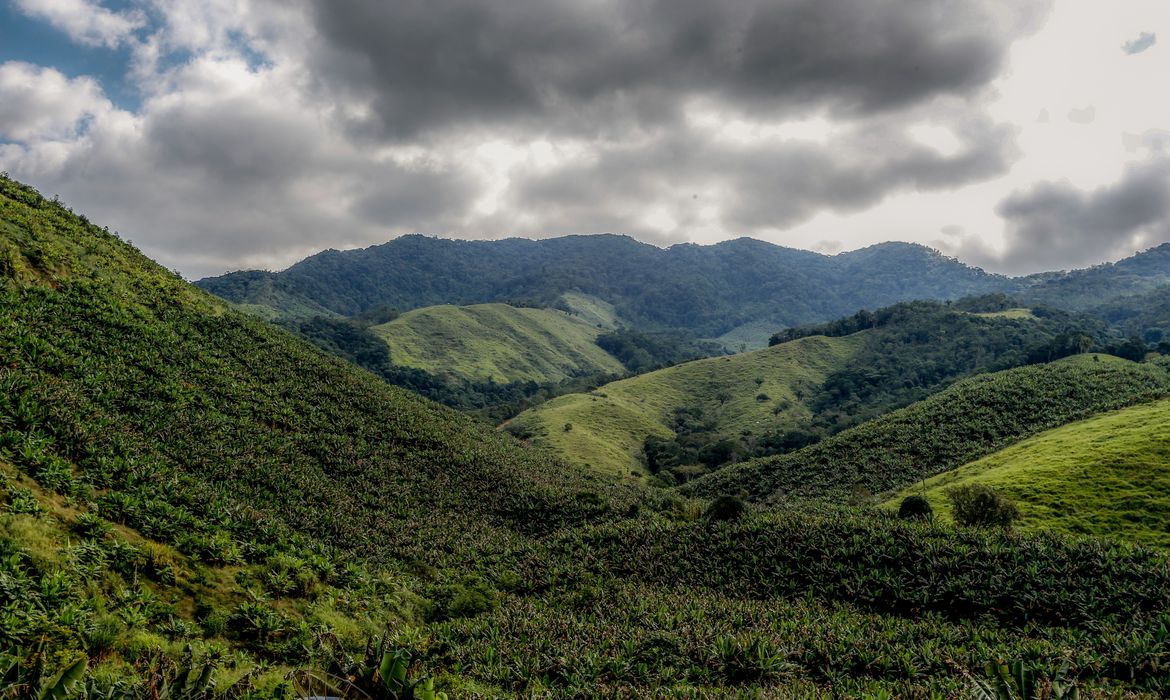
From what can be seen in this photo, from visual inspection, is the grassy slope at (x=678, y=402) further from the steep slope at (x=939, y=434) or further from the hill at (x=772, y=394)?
the steep slope at (x=939, y=434)

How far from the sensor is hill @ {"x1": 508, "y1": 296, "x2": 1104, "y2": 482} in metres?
116

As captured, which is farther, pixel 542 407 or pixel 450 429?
pixel 542 407

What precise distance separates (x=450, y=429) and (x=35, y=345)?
39.0 metres

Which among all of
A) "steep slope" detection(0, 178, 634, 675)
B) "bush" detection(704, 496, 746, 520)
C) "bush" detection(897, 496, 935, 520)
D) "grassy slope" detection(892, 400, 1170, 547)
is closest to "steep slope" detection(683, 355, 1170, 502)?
"grassy slope" detection(892, 400, 1170, 547)

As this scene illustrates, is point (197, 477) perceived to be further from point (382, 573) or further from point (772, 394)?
point (772, 394)

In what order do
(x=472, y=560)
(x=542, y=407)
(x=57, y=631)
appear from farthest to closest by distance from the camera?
(x=542, y=407), (x=472, y=560), (x=57, y=631)

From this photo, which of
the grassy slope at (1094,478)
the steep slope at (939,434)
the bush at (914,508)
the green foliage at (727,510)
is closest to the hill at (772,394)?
the steep slope at (939,434)

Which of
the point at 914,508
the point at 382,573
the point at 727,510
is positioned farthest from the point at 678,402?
the point at 382,573

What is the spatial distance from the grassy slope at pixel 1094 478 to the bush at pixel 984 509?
2.87m

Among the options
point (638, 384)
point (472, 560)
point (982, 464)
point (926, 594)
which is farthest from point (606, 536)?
point (638, 384)

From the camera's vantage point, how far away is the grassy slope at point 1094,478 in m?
38.4

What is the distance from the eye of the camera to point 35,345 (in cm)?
3069

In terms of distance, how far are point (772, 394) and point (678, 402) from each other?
26.0 metres

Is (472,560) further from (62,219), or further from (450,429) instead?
(62,219)
